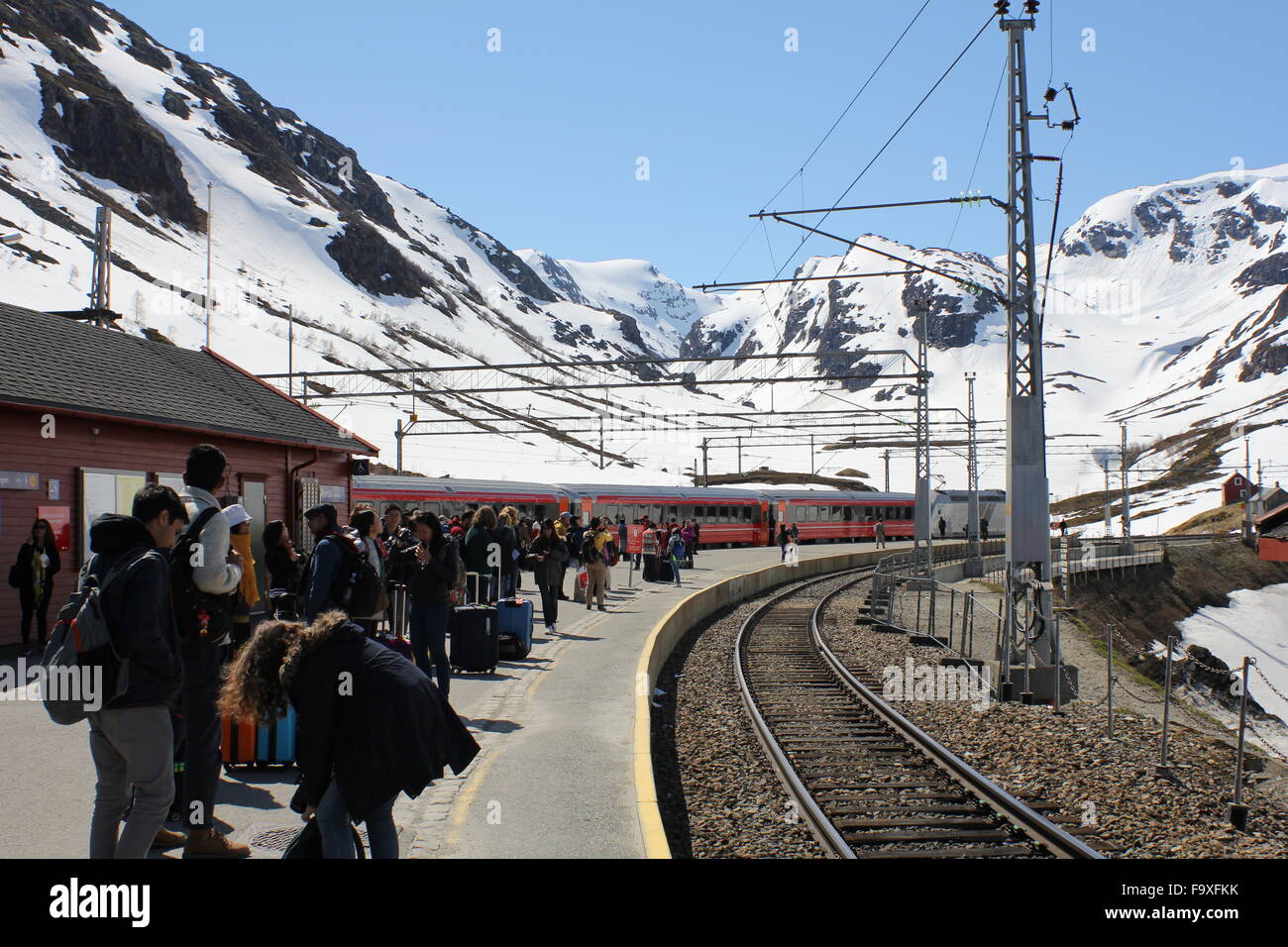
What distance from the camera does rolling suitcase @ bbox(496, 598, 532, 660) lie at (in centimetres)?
1379

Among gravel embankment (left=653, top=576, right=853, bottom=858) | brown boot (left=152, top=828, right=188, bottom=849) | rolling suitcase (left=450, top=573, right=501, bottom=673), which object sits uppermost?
rolling suitcase (left=450, top=573, right=501, bottom=673)

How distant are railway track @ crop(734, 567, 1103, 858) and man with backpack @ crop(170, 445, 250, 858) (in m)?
4.03

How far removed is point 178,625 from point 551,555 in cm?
1106

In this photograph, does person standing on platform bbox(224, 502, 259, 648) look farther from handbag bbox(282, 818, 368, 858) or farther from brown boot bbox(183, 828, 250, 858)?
handbag bbox(282, 818, 368, 858)

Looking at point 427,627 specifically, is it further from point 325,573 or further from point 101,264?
point 101,264

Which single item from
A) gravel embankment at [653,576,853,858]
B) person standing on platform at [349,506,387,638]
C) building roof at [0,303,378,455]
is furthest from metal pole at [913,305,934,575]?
person standing on platform at [349,506,387,638]

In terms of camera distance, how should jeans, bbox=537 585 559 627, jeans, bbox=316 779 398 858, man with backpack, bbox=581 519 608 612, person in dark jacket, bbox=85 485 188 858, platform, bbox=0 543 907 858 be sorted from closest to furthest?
jeans, bbox=316 779 398 858 → person in dark jacket, bbox=85 485 188 858 → platform, bbox=0 543 907 858 → jeans, bbox=537 585 559 627 → man with backpack, bbox=581 519 608 612

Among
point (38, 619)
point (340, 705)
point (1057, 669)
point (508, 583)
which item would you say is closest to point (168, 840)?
point (340, 705)

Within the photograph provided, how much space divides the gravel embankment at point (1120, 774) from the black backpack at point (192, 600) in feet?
20.3

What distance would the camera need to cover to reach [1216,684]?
111ft

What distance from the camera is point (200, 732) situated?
233 inches
